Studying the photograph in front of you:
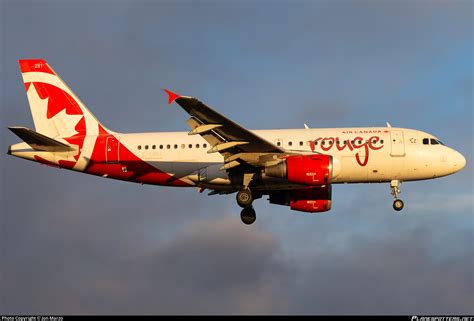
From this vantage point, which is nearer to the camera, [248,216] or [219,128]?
[219,128]

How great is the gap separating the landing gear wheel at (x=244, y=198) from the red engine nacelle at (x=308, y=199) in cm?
431

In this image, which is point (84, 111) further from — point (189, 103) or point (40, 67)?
point (189, 103)

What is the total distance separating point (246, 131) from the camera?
4212cm

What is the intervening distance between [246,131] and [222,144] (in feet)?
5.50

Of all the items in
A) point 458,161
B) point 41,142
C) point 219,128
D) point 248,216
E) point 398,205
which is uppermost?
point 219,128

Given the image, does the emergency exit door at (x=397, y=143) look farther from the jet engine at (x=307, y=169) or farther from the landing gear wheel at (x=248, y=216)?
the landing gear wheel at (x=248, y=216)

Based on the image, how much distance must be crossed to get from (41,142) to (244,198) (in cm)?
1173

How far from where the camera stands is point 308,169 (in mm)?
43188

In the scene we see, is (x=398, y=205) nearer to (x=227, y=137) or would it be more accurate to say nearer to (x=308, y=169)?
(x=308, y=169)

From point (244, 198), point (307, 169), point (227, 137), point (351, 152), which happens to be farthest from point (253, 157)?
point (351, 152)

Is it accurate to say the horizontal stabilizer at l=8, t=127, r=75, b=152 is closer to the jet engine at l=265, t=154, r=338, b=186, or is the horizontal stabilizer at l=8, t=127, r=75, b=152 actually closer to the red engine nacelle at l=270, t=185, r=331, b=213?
the jet engine at l=265, t=154, r=338, b=186

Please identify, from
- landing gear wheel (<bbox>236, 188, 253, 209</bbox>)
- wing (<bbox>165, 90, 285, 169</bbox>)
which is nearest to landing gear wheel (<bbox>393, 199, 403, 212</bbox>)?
wing (<bbox>165, 90, 285, 169</bbox>)

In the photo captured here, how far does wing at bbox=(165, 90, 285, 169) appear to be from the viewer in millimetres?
40375

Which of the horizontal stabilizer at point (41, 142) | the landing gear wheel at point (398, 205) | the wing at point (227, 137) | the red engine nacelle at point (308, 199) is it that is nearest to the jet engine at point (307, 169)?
the wing at point (227, 137)
